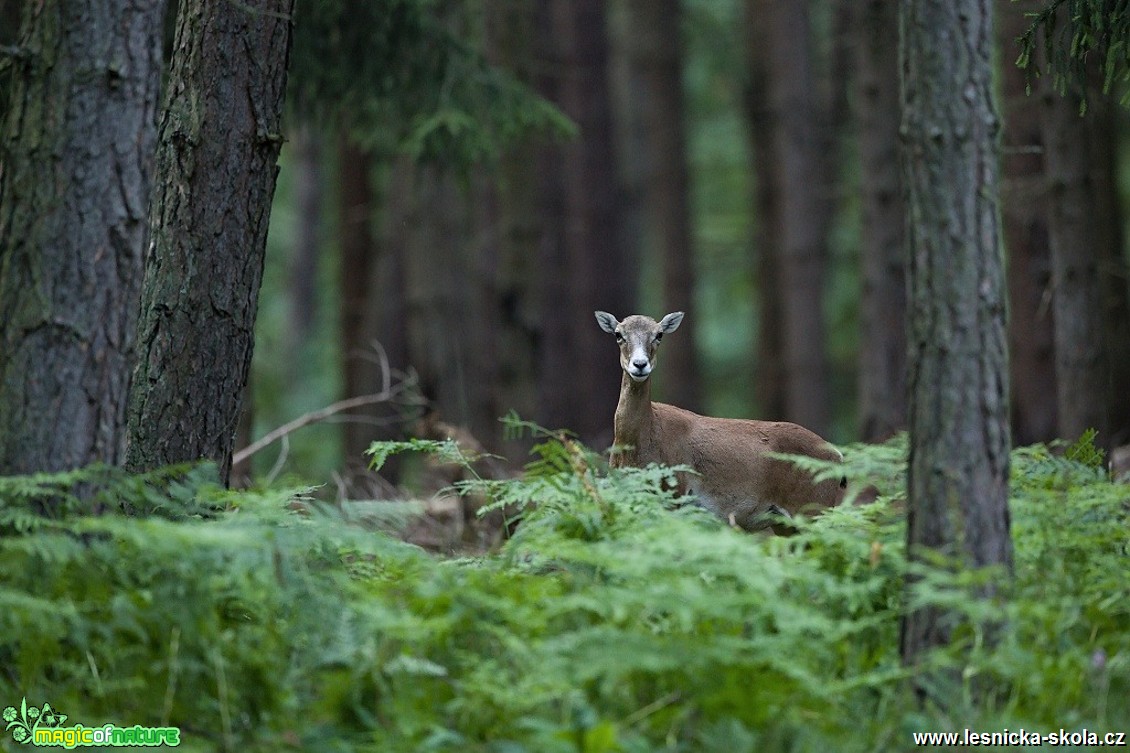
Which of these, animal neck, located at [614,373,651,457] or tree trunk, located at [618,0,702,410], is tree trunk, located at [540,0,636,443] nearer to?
tree trunk, located at [618,0,702,410]

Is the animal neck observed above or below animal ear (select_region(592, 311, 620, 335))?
below

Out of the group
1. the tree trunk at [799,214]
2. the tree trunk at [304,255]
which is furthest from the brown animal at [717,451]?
the tree trunk at [304,255]

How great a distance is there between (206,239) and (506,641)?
10.7ft

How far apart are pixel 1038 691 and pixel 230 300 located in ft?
14.9

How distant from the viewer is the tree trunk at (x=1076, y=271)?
11.5m

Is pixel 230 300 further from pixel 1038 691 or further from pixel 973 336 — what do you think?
pixel 1038 691

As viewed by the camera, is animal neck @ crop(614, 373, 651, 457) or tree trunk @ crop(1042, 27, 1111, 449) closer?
animal neck @ crop(614, 373, 651, 457)

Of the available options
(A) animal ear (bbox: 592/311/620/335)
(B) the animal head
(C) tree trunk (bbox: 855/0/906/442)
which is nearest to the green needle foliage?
(B) the animal head

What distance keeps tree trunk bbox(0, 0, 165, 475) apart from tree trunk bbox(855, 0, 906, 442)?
11.5 m

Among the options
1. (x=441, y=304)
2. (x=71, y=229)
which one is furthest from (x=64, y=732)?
(x=441, y=304)

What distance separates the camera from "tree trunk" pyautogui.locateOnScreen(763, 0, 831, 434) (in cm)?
1981

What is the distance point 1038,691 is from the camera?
5.04 metres

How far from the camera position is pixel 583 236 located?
78.6 ft

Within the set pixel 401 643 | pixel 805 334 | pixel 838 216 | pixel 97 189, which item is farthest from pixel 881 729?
pixel 838 216
